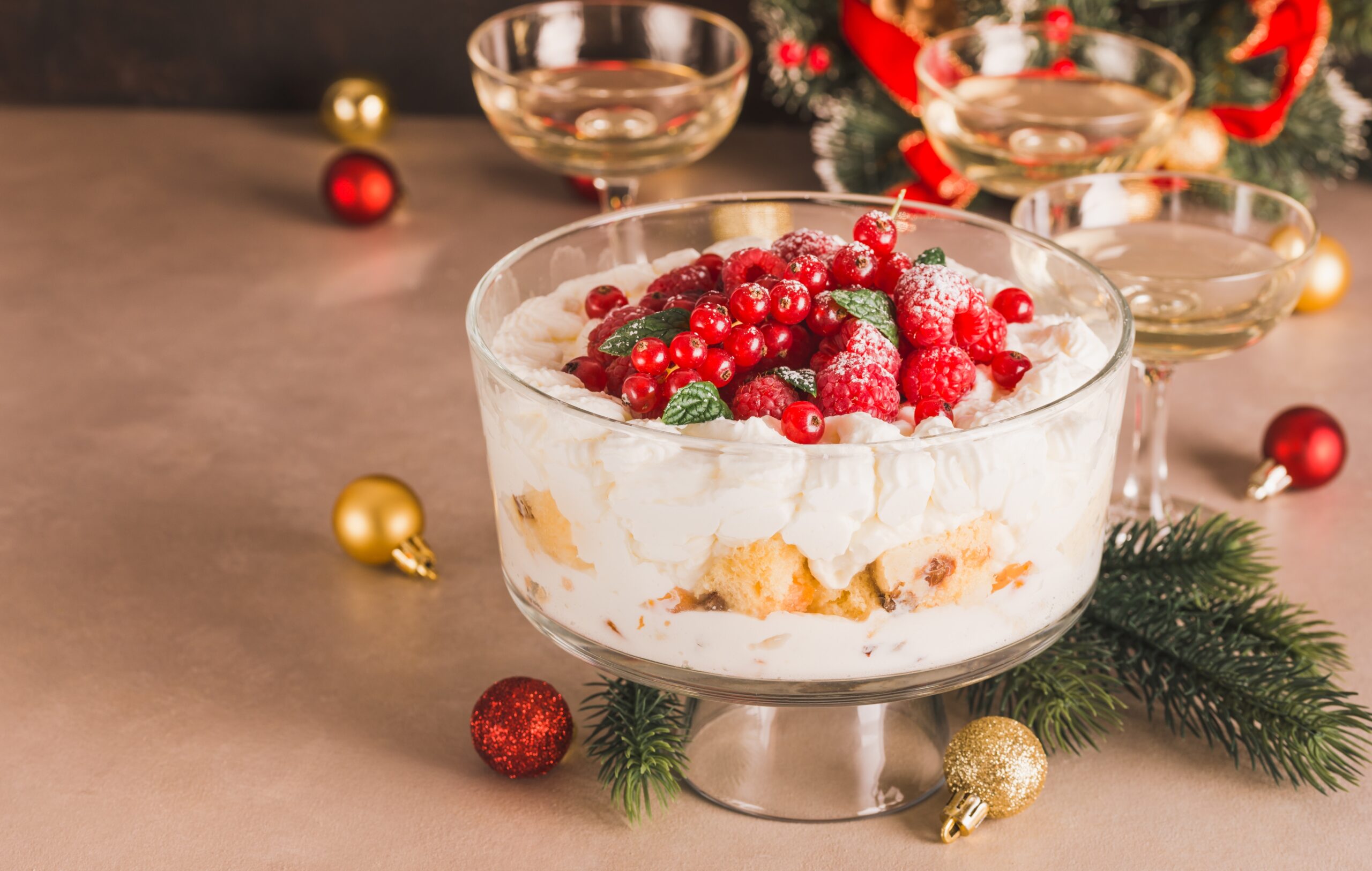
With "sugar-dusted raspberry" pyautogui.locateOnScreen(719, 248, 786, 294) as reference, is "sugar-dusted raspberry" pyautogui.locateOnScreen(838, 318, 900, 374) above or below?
below

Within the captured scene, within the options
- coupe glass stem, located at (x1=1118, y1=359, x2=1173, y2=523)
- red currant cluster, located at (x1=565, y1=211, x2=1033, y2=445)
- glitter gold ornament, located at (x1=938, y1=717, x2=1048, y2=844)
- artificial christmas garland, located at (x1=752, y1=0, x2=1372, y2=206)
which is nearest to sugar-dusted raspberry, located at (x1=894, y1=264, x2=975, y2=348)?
red currant cluster, located at (x1=565, y1=211, x2=1033, y2=445)

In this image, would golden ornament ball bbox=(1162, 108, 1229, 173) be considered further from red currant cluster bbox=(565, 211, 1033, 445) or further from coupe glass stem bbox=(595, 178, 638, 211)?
red currant cluster bbox=(565, 211, 1033, 445)

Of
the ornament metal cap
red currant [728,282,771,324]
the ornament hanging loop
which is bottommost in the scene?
the ornament metal cap

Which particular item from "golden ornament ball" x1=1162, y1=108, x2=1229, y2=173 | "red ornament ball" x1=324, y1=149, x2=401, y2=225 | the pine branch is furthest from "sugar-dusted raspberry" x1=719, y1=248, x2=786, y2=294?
"red ornament ball" x1=324, y1=149, x2=401, y2=225

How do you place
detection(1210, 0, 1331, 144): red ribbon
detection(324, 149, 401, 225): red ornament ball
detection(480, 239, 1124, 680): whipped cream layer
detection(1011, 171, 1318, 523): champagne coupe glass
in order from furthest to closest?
detection(324, 149, 401, 225): red ornament ball < detection(1210, 0, 1331, 144): red ribbon < detection(1011, 171, 1318, 523): champagne coupe glass < detection(480, 239, 1124, 680): whipped cream layer

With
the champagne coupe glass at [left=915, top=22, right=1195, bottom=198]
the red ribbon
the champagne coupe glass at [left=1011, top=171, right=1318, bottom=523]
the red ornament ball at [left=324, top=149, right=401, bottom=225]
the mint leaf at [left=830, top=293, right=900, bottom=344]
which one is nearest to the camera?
the mint leaf at [left=830, top=293, right=900, bottom=344]

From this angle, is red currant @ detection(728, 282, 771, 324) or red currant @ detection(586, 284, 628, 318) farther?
red currant @ detection(586, 284, 628, 318)

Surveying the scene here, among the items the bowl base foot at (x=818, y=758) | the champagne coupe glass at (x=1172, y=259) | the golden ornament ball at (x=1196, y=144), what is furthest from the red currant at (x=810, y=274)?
the golden ornament ball at (x=1196, y=144)

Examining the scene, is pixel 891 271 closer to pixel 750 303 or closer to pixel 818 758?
pixel 750 303
